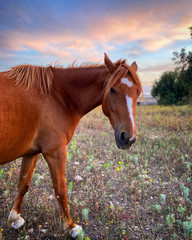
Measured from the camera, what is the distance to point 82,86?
2.66 m

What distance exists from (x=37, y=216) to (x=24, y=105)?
186 centimetres

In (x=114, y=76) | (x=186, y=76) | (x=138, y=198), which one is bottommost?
(x=138, y=198)

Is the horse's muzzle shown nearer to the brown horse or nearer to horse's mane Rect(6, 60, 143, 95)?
the brown horse

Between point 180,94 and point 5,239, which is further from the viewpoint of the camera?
Result: point 180,94

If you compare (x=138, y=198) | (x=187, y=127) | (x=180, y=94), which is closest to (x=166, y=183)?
(x=138, y=198)

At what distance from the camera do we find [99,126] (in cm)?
850

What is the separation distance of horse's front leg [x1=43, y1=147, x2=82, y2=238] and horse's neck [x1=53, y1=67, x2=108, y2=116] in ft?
2.59

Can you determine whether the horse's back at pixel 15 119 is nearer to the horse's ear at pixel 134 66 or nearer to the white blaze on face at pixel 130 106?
the white blaze on face at pixel 130 106

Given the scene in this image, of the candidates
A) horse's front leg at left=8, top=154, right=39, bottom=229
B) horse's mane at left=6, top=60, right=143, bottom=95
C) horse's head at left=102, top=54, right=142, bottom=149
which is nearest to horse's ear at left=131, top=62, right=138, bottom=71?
horse's mane at left=6, top=60, right=143, bottom=95

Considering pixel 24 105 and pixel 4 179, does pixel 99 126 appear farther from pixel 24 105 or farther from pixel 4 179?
pixel 24 105

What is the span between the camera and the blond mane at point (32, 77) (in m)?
2.27

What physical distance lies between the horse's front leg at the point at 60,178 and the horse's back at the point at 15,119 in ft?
1.12

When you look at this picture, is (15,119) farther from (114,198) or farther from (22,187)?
(114,198)

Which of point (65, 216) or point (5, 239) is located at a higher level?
point (65, 216)
